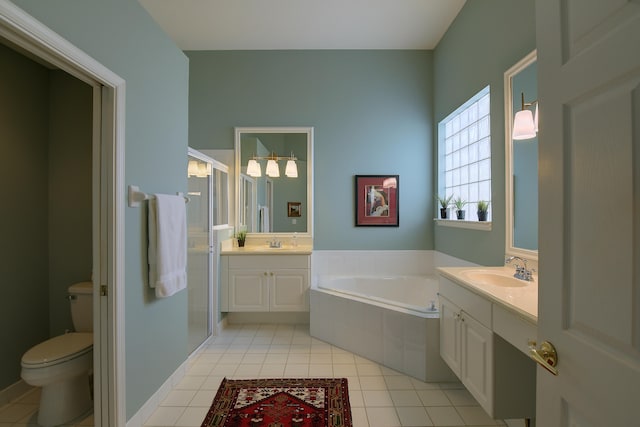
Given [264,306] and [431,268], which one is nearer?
[264,306]

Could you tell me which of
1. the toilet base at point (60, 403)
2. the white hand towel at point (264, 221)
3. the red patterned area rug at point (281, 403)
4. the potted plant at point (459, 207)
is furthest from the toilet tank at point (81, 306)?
the potted plant at point (459, 207)

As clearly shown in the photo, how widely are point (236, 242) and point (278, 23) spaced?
7.99 ft

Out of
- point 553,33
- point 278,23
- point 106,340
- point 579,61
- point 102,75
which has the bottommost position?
point 106,340

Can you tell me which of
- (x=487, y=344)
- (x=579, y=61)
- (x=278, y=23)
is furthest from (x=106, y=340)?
(x=278, y=23)

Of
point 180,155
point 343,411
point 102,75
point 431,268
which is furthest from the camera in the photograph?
point 431,268

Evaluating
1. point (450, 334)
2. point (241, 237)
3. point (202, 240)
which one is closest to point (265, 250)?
point (241, 237)

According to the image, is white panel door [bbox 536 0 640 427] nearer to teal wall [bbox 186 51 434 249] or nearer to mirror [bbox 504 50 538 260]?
mirror [bbox 504 50 538 260]

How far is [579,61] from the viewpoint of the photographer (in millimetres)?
730

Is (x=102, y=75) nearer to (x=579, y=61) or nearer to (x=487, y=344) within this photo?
(x=579, y=61)

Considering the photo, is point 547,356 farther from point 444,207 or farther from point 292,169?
point 292,169

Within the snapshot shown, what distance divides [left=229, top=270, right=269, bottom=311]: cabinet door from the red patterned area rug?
1104 mm

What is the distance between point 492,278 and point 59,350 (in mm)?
2697

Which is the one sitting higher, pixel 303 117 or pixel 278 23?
pixel 278 23

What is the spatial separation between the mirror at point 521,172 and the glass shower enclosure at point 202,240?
244 centimetres
